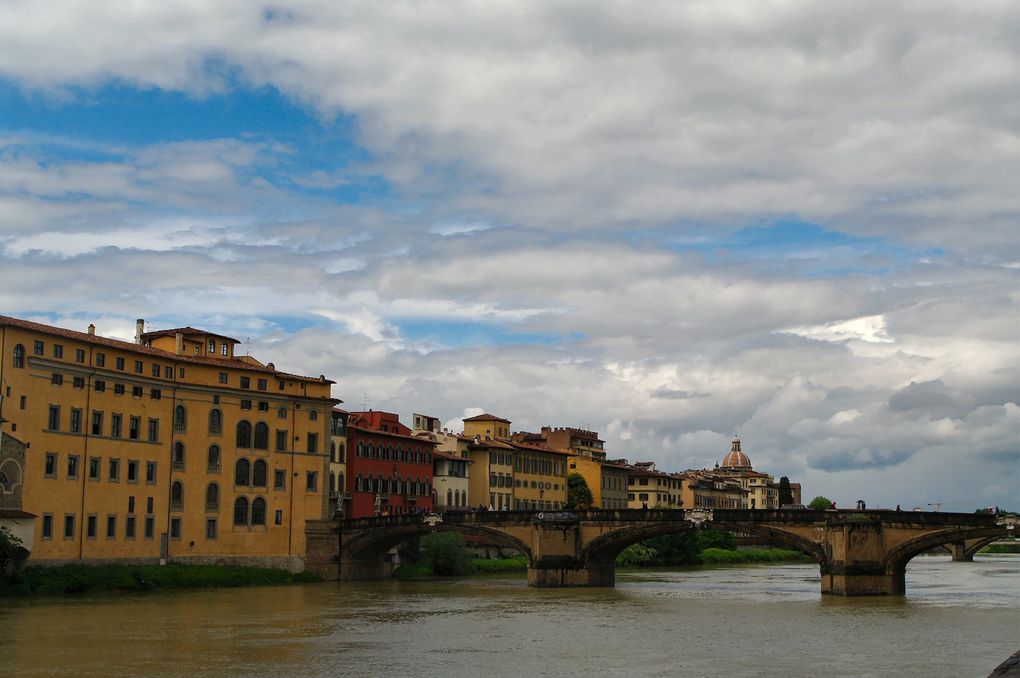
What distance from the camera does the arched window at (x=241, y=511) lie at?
89.6 meters

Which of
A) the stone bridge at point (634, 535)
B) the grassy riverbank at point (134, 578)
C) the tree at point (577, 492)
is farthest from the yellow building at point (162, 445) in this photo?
the tree at point (577, 492)

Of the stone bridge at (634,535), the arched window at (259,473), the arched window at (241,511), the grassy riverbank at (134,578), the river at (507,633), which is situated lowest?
the river at (507,633)

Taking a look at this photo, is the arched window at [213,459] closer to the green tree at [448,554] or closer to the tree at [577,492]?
the green tree at [448,554]

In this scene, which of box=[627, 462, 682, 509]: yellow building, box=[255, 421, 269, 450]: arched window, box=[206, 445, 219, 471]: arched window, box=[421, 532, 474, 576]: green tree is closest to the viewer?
box=[206, 445, 219, 471]: arched window

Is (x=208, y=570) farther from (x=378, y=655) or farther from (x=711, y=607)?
(x=378, y=655)

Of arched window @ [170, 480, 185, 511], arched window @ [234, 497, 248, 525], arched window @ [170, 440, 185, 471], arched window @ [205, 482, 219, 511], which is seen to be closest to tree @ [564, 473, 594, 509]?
arched window @ [234, 497, 248, 525]

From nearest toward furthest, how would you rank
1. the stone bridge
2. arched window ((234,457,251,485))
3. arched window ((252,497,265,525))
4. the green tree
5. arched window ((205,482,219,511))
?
the stone bridge
arched window ((205,482,219,511))
arched window ((234,457,251,485))
arched window ((252,497,265,525))
the green tree

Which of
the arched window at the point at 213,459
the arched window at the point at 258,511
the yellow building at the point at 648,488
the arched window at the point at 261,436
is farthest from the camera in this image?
the yellow building at the point at 648,488

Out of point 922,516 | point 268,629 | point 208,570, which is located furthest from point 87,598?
point 922,516

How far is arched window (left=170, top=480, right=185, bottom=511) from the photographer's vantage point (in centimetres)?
8591

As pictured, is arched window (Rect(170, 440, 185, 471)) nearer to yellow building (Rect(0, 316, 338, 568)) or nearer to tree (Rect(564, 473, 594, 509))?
yellow building (Rect(0, 316, 338, 568))

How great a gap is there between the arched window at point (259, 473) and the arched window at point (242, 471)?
0.55m

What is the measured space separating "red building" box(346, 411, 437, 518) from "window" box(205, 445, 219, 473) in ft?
53.0

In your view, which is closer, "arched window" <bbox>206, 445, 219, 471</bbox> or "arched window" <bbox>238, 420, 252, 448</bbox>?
"arched window" <bbox>206, 445, 219, 471</bbox>
